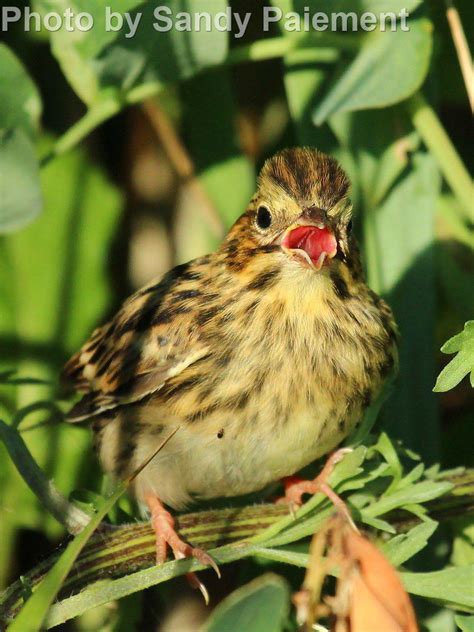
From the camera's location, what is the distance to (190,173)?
246cm

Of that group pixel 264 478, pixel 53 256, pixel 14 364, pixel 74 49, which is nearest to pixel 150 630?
pixel 264 478

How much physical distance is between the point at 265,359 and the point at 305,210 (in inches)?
10.2

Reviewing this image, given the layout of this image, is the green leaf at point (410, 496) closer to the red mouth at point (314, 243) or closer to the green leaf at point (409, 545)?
the green leaf at point (409, 545)

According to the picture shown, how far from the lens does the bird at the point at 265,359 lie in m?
1.73

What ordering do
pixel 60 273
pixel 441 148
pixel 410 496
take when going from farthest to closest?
pixel 60 273, pixel 441 148, pixel 410 496

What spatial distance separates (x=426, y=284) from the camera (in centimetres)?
215

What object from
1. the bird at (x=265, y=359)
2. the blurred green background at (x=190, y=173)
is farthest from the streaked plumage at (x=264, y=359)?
the blurred green background at (x=190, y=173)

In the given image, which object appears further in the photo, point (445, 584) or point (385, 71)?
point (385, 71)

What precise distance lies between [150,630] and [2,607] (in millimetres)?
772

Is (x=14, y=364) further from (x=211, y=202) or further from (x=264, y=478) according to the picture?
(x=264, y=478)

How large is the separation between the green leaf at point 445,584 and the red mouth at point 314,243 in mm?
480

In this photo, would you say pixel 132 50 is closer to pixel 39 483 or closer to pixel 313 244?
pixel 313 244

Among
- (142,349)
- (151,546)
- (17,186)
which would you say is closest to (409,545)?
(151,546)

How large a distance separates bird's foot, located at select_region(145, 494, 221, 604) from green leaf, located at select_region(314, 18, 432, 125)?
75cm
